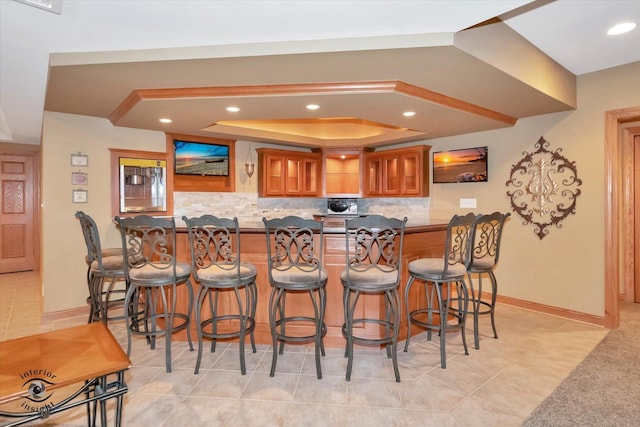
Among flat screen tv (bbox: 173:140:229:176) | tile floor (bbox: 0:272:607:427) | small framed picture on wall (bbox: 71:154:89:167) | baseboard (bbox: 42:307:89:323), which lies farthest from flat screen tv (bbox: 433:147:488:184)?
baseboard (bbox: 42:307:89:323)

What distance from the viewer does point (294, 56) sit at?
2.38m

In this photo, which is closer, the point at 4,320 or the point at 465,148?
the point at 4,320

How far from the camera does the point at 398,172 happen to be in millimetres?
5555

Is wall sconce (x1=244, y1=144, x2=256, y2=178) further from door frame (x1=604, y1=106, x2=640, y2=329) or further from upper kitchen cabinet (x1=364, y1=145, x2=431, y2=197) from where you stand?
door frame (x1=604, y1=106, x2=640, y2=329)

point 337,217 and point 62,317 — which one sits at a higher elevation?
point 337,217

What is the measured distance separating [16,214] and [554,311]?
8.47 m

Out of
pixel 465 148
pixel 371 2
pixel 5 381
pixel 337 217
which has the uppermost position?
pixel 371 2

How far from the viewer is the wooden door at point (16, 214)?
6.10 m

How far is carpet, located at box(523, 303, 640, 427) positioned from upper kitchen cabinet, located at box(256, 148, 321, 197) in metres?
4.27

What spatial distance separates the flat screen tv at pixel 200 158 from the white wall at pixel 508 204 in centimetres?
30

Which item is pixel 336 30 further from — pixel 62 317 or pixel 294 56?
pixel 62 317

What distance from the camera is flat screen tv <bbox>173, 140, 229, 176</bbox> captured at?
15.7ft

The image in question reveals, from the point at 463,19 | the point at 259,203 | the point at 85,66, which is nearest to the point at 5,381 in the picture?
the point at 85,66

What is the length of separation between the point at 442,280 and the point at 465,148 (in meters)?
2.79
